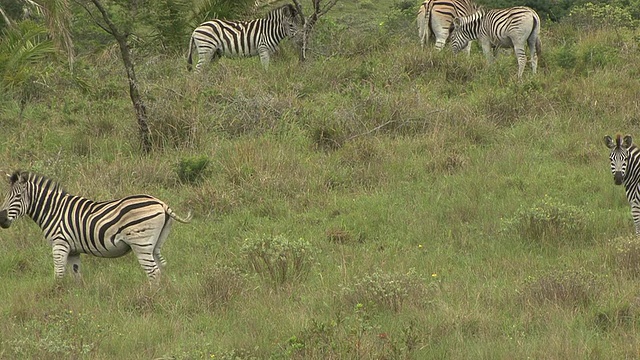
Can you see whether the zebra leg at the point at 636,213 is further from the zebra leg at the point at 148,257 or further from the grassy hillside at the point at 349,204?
the zebra leg at the point at 148,257

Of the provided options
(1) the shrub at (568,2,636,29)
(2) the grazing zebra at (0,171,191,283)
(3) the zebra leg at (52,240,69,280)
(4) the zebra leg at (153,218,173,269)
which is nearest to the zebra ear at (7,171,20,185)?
(2) the grazing zebra at (0,171,191,283)

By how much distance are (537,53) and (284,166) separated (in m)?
6.89

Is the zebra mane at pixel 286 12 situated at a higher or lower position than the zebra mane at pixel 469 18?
higher

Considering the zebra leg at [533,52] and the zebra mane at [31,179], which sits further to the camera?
the zebra leg at [533,52]

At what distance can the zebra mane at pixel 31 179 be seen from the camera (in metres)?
9.06

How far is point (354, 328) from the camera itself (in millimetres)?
6949

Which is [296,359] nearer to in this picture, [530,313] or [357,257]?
[530,313]

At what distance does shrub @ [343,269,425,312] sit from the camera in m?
7.67

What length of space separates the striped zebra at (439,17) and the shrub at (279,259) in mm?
10441

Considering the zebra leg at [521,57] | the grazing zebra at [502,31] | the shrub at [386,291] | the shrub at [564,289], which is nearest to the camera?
the shrub at [564,289]

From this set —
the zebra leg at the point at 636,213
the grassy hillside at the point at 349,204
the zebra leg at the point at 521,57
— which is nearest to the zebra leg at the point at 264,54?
the grassy hillside at the point at 349,204

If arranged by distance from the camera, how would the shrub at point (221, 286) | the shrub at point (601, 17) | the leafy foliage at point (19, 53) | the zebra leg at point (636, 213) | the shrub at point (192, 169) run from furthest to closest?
the shrub at point (601, 17), the leafy foliage at point (19, 53), the shrub at point (192, 169), the zebra leg at point (636, 213), the shrub at point (221, 286)

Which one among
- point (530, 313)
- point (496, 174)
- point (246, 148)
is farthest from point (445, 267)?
point (246, 148)

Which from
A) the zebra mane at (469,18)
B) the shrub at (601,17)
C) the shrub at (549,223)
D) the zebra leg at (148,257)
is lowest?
the shrub at (549,223)
